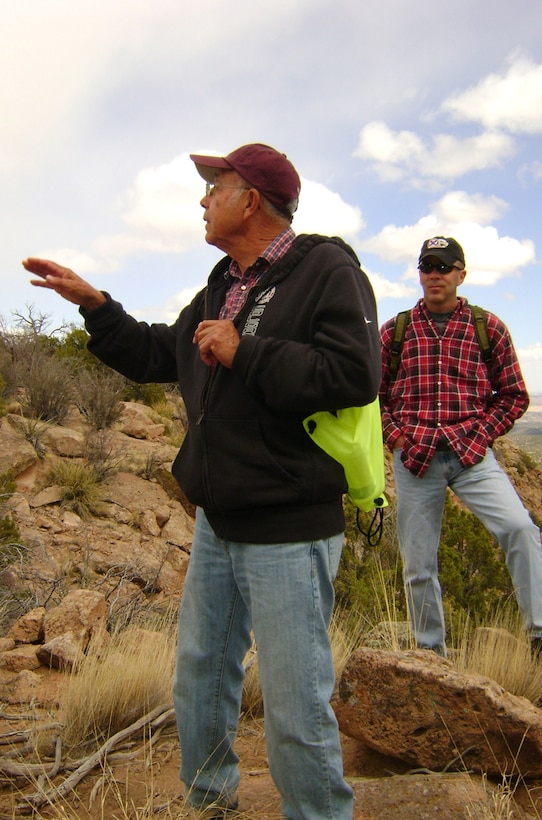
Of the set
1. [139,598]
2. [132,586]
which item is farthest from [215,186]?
[132,586]

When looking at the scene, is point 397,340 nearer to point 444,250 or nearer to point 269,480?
point 444,250

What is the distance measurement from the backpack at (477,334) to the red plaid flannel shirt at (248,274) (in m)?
1.74

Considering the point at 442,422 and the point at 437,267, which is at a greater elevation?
the point at 437,267

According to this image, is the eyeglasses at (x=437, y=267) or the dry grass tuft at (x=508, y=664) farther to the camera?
the eyeglasses at (x=437, y=267)

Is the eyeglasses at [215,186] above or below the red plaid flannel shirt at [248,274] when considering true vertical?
above

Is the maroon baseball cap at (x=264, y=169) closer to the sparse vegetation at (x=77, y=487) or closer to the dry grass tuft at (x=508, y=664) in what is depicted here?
the dry grass tuft at (x=508, y=664)

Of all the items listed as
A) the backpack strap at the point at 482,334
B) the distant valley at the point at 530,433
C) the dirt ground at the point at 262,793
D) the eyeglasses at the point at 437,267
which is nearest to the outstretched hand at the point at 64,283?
the dirt ground at the point at 262,793

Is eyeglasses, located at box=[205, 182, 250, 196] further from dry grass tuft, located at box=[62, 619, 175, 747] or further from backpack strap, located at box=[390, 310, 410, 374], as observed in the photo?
dry grass tuft, located at box=[62, 619, 175, 747]

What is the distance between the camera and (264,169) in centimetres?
222

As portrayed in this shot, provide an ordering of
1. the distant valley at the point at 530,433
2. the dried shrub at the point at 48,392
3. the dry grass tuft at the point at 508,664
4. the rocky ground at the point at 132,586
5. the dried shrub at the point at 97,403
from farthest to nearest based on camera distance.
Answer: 1. the distant valley at the point at 530,433
2. the dried shrub at the point at 97,403
3. the dried shrub at the point at 48,392
4. the dry grass tuft at the point at 508,664
5. the rocky ground at the point at 132,586

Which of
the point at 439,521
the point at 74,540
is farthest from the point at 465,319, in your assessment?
the point at 74,540

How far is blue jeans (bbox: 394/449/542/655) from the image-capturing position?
3.47m

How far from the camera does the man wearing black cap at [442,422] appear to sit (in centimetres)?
358

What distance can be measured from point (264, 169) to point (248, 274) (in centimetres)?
33
